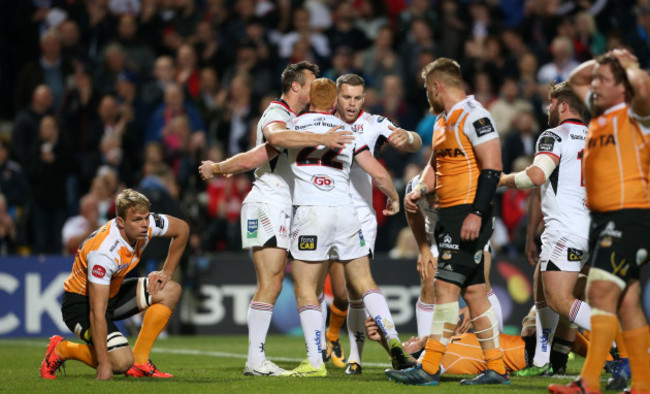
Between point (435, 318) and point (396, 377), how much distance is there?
565 millimetres

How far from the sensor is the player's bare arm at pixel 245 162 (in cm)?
866

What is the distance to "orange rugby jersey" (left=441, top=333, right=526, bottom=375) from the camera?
891 cm

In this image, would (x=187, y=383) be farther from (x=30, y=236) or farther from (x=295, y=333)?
(x=30, y=236)

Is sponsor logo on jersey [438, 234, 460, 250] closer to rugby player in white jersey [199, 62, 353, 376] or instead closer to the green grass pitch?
the green grass pitch

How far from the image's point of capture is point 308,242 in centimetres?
849

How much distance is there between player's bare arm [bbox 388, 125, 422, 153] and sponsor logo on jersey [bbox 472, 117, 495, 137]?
151cm

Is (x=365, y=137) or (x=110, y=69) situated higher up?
(x=110, y=69)

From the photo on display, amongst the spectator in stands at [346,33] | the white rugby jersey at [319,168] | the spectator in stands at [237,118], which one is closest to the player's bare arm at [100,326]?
the white rugby jersey at [319,168]

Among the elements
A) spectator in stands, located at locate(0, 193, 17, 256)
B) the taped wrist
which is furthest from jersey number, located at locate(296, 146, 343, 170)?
spectator in stands, located at locate(0, 193, 17, 256)

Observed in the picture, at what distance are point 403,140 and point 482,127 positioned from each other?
159cm

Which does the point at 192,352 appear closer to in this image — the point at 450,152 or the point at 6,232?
the point at 6,232

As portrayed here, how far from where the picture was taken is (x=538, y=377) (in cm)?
867

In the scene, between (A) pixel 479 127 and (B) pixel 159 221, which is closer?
(A) pixel 479 127

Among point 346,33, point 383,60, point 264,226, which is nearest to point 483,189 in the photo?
point 264,226
